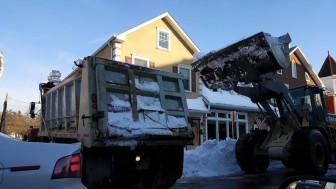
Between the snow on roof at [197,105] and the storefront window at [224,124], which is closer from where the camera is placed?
the snow on roof at [197,105]

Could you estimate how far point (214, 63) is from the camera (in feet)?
37.0

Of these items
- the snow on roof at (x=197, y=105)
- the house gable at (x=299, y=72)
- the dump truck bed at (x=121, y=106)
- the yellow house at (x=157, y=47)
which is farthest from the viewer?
the house gable at (x=299, y=72)

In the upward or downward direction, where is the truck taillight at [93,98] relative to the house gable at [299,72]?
downward

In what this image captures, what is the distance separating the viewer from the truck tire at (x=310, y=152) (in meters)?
10.6

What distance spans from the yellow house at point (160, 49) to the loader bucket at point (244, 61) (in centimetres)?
1050

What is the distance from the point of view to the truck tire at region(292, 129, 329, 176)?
10.6 m

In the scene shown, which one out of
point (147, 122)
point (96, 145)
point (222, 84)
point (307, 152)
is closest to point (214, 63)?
point (222, 84)

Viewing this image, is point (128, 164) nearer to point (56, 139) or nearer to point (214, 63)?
point (56, 139)

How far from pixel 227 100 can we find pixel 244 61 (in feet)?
49.4

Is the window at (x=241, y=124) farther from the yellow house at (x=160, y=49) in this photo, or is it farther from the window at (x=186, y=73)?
the window at (x=186, y=73)

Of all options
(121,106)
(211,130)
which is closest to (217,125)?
(211,130)

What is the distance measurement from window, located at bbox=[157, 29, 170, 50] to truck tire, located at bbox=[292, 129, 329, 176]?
45.1 ft

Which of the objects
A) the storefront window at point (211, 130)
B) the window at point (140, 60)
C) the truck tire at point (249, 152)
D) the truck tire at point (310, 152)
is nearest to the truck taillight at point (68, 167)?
the truck tire at point (310, 152)

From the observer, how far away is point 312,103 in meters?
13.2
